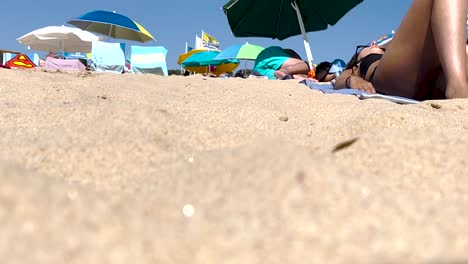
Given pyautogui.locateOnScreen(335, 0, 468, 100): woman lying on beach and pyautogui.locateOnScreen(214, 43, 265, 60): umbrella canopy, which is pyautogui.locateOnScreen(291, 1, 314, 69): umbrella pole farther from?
pyautogui.locateOnScreen(214, 43, 265, 60): umbrella canopy

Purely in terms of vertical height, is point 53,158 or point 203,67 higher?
point 53,158

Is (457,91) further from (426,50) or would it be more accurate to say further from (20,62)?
(20,62)

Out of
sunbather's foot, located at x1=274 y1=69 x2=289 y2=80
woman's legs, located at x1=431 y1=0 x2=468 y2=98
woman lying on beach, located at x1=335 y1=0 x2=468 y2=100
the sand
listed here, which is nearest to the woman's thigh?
woman lying on beach, located at x1=335 y1=0 x2=468 y2=100

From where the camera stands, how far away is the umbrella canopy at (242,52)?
10.0m

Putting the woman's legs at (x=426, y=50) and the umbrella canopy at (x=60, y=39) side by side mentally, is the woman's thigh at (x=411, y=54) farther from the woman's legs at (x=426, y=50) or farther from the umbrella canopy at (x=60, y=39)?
the umbrella canopy at (x=60, y=39)

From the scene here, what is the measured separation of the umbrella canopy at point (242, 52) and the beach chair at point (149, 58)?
210cm

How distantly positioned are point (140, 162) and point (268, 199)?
0.30m

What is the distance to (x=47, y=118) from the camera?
3.45 ft

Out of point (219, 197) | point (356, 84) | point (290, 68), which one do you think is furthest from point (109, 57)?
point (219, 197)

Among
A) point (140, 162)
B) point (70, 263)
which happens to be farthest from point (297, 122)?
point (70, 263)

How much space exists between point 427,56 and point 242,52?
8523 mm

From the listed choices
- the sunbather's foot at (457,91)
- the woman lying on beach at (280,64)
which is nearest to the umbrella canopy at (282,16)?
the woman lying on beach at (280,64)

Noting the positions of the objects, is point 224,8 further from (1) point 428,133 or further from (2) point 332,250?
(2) point 332,250

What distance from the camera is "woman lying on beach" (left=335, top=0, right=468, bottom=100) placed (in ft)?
5.32
